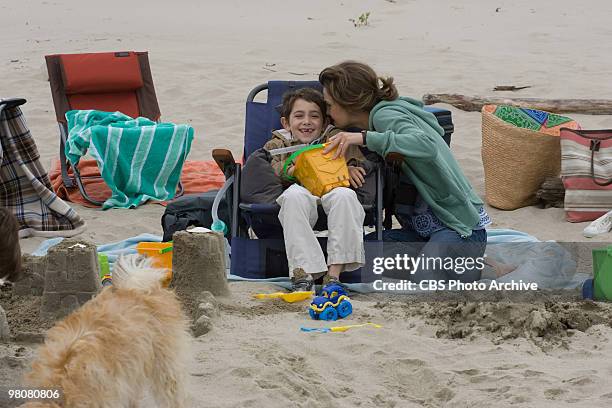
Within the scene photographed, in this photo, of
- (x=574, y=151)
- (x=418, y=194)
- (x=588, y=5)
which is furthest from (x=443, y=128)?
(x=588, y=5)

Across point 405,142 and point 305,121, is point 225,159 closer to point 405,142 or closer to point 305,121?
point 305,121

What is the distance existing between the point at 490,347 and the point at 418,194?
5.16 ft

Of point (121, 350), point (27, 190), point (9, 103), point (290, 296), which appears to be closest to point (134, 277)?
point (121, 350)

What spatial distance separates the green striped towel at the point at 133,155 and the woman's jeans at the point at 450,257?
2.78 metres

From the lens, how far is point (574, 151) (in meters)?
7.50

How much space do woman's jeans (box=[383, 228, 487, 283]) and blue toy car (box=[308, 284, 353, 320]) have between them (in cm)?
80

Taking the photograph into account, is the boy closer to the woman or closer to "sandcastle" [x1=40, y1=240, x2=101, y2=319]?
the woman

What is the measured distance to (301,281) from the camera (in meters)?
5.66

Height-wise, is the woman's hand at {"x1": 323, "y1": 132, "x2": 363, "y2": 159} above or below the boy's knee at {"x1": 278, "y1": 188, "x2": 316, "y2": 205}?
above

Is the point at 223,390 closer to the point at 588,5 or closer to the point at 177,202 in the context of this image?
the point at 177,202

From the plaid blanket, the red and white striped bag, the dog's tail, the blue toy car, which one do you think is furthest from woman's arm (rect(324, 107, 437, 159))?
the dog's tail

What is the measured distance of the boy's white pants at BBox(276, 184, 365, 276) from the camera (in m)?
5.74

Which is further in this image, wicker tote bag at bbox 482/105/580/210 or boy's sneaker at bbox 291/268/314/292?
wicker tote bag at bbox 482/105/580/210

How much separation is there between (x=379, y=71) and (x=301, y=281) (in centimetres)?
717
